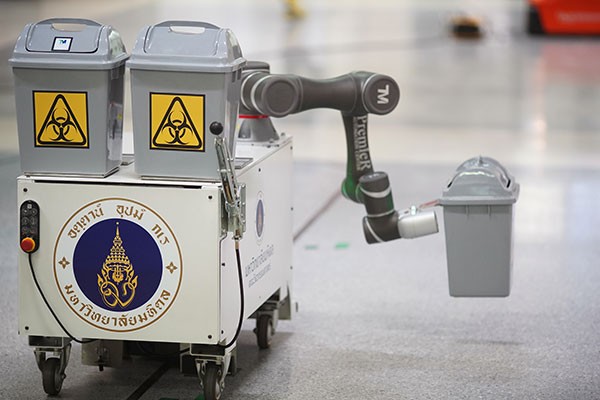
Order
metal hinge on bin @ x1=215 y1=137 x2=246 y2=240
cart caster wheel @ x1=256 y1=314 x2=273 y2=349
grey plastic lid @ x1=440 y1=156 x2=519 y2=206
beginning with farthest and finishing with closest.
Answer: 1. cart caster wheel @ x1=256 y1=314 x2=273 y2=349
2. grey plastic lid @ x1=440 y1=156 x2=519 y2=206
3. metal hinge on bin @ x1=215 y1=137 x2=246 y2=240

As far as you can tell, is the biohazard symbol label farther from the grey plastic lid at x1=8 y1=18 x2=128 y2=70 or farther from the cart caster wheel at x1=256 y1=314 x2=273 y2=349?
the cart caster wheel at x1=256 y1=314 x2=273 y2=349

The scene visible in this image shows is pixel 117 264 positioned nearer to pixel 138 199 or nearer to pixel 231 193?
pixel 138 199

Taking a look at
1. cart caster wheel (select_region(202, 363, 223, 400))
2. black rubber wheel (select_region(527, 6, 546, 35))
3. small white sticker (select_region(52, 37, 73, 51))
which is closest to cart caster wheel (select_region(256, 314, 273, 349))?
cart caster wheel (select_region(202, 363, 223, 400))

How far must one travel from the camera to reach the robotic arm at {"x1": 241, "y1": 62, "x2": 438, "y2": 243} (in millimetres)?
3654

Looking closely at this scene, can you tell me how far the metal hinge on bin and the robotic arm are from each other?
0.46 meters

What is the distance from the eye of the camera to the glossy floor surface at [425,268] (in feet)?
12.5

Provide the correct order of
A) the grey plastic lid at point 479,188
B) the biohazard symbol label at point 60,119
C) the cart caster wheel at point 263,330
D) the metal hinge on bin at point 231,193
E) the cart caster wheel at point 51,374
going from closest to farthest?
the metal hinge on bin at point 231,193 → the biohazard symbol label at point 60,119 → the cart caster wheel at point 51,374 → the grey plastic lid at point 479,188 → the cart caster wheel at point 263,330

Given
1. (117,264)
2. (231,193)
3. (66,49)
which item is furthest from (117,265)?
(66,49)

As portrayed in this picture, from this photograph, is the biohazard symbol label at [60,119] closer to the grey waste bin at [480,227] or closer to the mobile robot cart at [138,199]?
the mobile robot cart at [138,199]

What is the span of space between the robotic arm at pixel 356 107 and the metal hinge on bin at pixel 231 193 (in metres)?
0.46

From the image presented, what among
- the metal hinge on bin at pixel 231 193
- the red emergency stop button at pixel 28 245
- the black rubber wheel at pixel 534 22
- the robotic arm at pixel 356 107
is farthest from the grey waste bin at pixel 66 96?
the black rubber wheel at pixel 534 22

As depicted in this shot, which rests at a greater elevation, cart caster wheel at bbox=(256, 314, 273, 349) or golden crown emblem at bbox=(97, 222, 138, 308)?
golden crown emblem at bbox=(97, 222, 138, 308)

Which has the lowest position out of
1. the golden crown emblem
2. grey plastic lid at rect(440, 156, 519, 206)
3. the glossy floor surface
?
the glossy floor surface

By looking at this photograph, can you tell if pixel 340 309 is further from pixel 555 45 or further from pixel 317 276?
pixel 555 45
